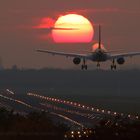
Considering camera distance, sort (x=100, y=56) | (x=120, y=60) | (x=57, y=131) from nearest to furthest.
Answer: (x=57, y=131), (x=100, y=56), (x=120, y=60)

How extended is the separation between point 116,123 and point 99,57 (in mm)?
20179

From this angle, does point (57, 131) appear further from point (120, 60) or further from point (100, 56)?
point (120, 60)

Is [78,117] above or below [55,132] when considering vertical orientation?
below

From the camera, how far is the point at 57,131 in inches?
5733

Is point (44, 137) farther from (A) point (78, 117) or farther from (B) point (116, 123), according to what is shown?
(A) point (78, 117)

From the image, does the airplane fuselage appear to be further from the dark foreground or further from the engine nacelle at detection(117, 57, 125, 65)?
the dark foreground

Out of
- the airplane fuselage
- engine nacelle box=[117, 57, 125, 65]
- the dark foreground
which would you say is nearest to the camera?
the dark foreground

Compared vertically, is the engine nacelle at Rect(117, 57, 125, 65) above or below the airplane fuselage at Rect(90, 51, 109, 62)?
below

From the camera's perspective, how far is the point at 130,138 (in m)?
122

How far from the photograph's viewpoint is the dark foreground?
413 ft

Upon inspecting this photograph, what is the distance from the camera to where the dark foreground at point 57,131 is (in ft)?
413

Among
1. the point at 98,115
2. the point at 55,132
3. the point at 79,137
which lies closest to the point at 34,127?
the point at 55,132

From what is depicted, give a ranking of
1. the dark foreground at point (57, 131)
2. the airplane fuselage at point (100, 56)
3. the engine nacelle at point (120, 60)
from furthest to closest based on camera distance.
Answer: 1. the engine nacelle at point (120, 60)
2. the airplane fuselage at point (100, 56)
3. the dark foreground at point (57, 131)

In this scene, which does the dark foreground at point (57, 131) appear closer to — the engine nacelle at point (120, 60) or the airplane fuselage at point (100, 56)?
the airplane fuselage at point (100, 56)
